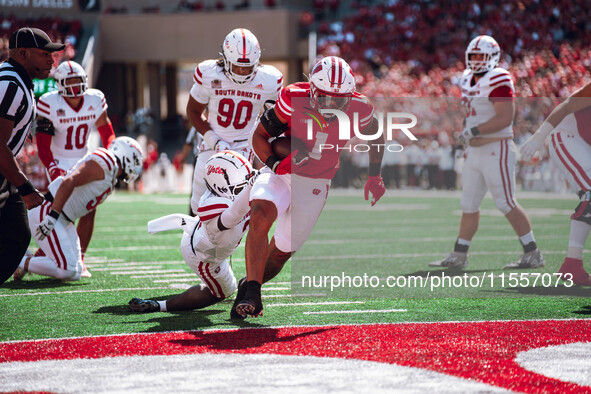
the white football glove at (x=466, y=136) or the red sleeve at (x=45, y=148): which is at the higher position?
the white football glove at (x=466, y=136)

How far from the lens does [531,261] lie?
6.94 meters

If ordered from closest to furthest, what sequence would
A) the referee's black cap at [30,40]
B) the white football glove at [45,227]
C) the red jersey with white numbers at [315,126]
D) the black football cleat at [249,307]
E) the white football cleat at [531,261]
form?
1. the black football cleat at [249,307]
2. the referee's black cap at [30,40]
3. the red jersey with white numbers at [315,126]
4. the white football glove at [45,227]
5. the white football cleat at [531,261]

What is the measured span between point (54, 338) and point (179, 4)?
100 ft

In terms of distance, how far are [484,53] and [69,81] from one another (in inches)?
135

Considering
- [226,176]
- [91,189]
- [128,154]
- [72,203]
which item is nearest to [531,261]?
[226,176]

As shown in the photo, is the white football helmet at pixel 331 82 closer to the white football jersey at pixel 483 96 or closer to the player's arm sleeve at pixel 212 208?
the player's arm sleeve at pixel 212 208

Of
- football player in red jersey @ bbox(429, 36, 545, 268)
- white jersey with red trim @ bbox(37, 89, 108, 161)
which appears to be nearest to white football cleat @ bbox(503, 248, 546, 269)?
football player in red jersey @ bbox(429, 36, 545, 268)

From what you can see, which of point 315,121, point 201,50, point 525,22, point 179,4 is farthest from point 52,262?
point 179,4

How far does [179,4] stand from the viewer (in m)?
33.4

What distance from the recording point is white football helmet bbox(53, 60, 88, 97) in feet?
23.4

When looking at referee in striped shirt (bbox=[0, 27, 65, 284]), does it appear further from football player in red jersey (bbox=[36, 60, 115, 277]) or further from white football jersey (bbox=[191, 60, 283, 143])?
football player in red jersey (bbox=[36, 60, 115, 277])

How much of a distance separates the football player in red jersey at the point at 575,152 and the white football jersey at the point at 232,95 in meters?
1.99

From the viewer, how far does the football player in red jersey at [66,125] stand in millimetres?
7133

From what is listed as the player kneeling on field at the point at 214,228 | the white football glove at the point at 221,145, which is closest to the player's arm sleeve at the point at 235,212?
the player kneeling on field at the point at 214,228
